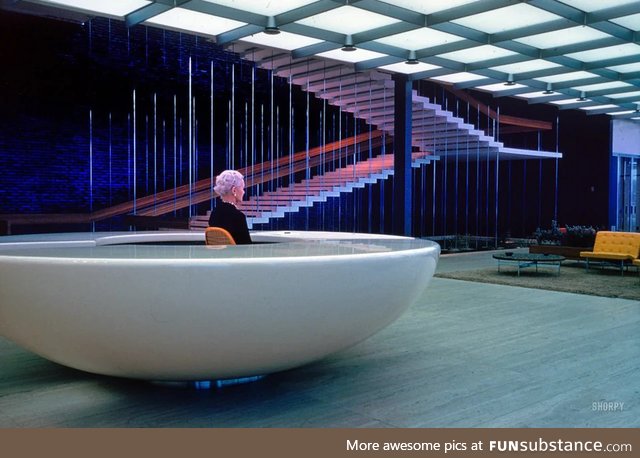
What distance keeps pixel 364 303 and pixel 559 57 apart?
8.95 metres

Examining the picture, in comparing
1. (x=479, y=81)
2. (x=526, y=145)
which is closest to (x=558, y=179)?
(x=526, y=145)

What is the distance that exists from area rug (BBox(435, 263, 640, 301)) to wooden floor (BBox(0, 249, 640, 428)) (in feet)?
8.36

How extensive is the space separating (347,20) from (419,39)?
4.72 ft

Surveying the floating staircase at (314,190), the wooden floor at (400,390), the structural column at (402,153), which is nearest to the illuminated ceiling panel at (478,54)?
the structural column at (402,153)

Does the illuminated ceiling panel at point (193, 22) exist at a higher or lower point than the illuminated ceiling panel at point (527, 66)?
higher

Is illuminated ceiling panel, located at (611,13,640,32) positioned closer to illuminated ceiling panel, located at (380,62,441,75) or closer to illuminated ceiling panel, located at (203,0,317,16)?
illuminated ceiling panel, located at (380,62,441,75)

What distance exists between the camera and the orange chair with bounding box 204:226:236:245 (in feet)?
12.8

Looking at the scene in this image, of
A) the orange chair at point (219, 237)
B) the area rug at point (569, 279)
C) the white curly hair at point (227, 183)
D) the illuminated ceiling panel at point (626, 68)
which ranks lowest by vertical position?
the area rug at point (569, 279)

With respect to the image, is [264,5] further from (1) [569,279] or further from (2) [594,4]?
(1) [569,279]

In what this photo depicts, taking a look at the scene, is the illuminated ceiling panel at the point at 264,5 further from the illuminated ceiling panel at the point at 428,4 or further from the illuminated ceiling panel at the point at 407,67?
the illuminated ceiling panel at the point at 407,67

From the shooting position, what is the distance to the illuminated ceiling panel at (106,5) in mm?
7797

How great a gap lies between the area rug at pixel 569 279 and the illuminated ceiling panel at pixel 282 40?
406 cm

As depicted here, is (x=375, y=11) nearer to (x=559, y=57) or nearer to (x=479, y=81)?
(x=559, y=57)

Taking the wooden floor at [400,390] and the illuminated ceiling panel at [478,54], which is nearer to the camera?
the wooden floor at [400,390]
